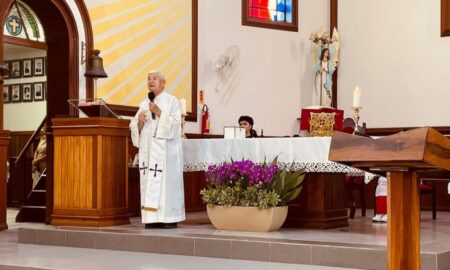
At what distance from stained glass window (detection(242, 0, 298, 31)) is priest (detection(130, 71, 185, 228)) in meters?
4.61

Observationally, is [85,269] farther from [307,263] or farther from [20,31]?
[20,31]

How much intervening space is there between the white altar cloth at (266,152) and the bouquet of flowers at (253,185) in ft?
0.49

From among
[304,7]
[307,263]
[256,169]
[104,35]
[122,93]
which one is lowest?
[307,263]

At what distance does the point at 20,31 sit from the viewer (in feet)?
45.6

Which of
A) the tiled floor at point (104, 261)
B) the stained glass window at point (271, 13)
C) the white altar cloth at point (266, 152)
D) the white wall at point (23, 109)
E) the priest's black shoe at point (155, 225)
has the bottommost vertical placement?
the tiled floor at point (104, 261)

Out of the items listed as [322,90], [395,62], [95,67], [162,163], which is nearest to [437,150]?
[162,163]

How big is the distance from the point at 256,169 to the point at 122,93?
3.18 meters

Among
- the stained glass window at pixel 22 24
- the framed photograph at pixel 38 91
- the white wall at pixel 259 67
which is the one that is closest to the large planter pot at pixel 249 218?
the white wall at pixel 259 67

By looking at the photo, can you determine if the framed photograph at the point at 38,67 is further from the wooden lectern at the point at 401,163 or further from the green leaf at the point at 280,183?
the wooden lectern at the point at 401,163

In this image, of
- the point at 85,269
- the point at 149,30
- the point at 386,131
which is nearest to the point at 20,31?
the point at 149,30

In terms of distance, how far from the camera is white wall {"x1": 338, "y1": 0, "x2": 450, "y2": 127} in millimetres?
11609

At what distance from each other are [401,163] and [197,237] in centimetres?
449

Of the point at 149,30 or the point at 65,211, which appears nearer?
the point at 65,211

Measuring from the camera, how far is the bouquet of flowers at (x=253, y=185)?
6996 mm
